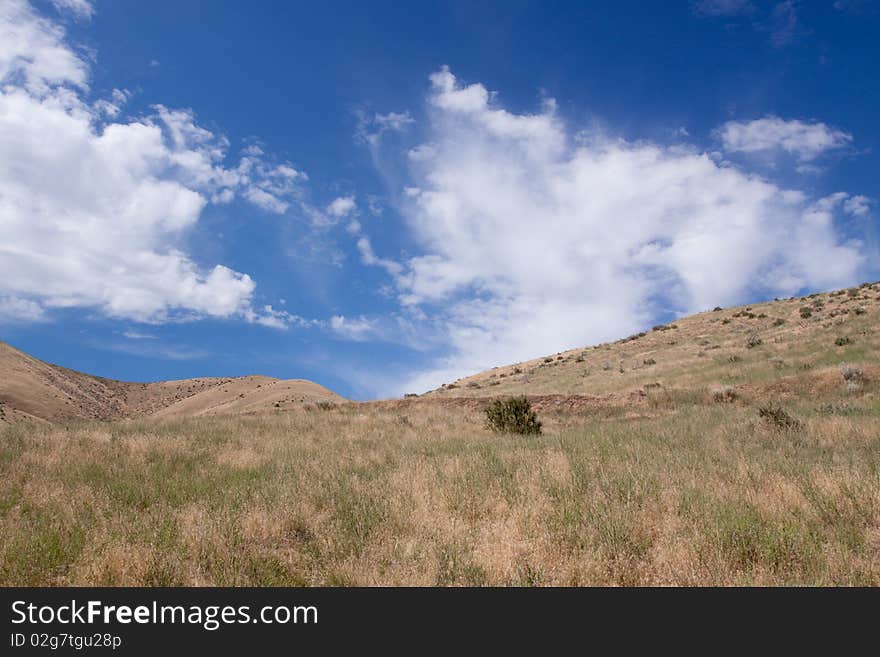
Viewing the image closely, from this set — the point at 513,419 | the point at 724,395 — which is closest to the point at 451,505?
the point at 513,419

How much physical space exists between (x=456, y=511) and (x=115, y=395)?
119085mm

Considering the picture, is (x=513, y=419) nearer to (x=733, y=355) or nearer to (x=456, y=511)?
(x=456, y=511)

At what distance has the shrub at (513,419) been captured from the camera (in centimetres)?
1588

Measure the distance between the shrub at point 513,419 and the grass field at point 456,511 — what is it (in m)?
3.99

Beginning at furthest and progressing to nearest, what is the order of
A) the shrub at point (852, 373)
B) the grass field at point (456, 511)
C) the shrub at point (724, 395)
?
the shrub at point (724, 395)
the shrub at point (852, 373)
the grass field at point (456, 511)

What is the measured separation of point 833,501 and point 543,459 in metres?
4.61

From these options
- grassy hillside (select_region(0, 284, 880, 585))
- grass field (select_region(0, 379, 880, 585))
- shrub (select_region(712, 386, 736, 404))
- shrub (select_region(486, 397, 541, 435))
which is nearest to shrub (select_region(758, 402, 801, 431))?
grassy hillside (select_region(0, 284, 880, 585))

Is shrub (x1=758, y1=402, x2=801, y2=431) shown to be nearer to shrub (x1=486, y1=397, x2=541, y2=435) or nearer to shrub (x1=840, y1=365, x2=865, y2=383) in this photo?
shrub (x1=486, y1=397, x2=541, y2=435)

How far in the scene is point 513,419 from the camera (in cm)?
1642

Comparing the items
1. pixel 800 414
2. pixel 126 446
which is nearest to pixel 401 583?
pixel 126 446

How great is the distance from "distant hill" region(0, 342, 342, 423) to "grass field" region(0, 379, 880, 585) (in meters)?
28.9

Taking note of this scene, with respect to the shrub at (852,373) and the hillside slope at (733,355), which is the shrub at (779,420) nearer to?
the hillside slope at (733,355)

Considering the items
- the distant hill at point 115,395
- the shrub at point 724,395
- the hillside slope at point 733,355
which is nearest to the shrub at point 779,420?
the shrub at point 724,395

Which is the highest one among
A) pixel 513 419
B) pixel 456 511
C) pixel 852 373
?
pixel 852 373
